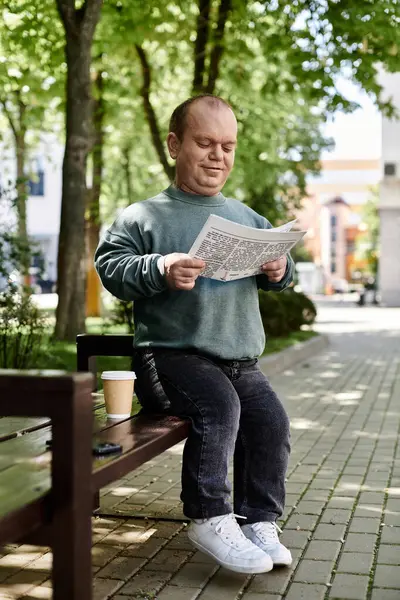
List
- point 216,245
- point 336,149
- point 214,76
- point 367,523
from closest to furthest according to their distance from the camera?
point 216,245
point 367,523
point 214,76
point 336,149

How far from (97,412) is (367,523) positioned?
146 cm

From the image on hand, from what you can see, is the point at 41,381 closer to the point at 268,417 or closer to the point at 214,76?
the point at 268,417

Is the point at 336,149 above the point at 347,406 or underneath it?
above

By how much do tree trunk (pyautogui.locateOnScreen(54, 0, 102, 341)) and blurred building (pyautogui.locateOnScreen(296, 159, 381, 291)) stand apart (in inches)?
3699

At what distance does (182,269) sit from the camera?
3477mm

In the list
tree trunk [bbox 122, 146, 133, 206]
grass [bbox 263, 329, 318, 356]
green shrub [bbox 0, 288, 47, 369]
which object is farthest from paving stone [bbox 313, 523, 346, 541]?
tree trunk [bbox 122, 146, 133, 206]

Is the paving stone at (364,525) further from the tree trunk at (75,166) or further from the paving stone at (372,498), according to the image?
the tree trunk at (75,166)

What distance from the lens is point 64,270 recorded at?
460 inches

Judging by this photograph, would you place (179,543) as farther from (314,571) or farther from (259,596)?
(259,596)

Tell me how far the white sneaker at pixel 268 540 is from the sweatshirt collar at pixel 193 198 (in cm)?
124

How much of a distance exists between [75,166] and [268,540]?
7.77 m

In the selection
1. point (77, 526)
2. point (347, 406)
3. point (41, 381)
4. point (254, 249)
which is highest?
point (254, 249)

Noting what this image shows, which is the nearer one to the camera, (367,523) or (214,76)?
(367,523)

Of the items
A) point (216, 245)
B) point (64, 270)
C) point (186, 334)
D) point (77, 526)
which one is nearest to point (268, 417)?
point (186, 334)
